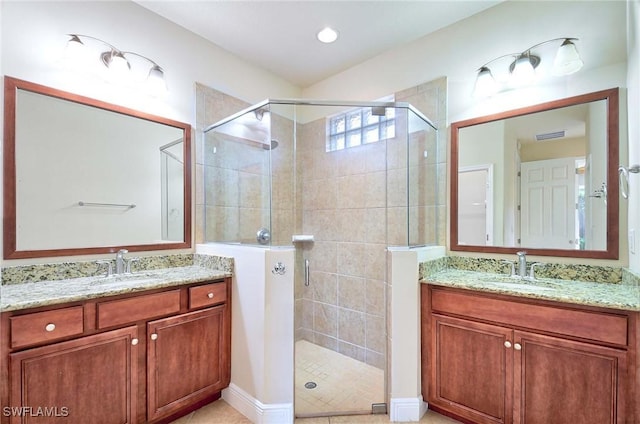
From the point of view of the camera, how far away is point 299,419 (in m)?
1.83

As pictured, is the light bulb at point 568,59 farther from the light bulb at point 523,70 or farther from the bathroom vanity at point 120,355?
the bathroom vanity at point 120,355

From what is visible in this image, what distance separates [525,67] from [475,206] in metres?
0.97

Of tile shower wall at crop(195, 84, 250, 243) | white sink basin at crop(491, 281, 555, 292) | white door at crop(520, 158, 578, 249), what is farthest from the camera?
tile shower wall at crop(195, 84, 250, 243)

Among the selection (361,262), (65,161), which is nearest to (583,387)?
(361,262)

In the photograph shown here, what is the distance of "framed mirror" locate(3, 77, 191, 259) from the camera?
1.54 metres

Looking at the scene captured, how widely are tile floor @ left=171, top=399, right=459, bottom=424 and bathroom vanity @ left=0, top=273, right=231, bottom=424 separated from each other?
0.07 metres

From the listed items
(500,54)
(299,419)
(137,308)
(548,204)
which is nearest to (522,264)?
(548,204)

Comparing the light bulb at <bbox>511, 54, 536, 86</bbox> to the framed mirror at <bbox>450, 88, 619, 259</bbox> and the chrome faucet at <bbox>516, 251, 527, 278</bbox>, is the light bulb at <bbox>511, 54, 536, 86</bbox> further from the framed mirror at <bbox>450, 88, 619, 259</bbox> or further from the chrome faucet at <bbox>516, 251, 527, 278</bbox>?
the chrome faucet at <bbox>516, 251, 527, 278</bbox>

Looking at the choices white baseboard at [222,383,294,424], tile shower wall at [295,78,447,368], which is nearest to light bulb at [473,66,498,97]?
tile shower wall at [295,78,447,368]

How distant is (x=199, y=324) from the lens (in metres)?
1.82

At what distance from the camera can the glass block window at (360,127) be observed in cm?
225

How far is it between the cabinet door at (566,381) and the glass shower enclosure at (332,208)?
0.78 metres

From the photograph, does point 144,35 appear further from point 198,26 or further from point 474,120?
point 474,120

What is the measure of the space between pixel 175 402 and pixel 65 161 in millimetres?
1599
